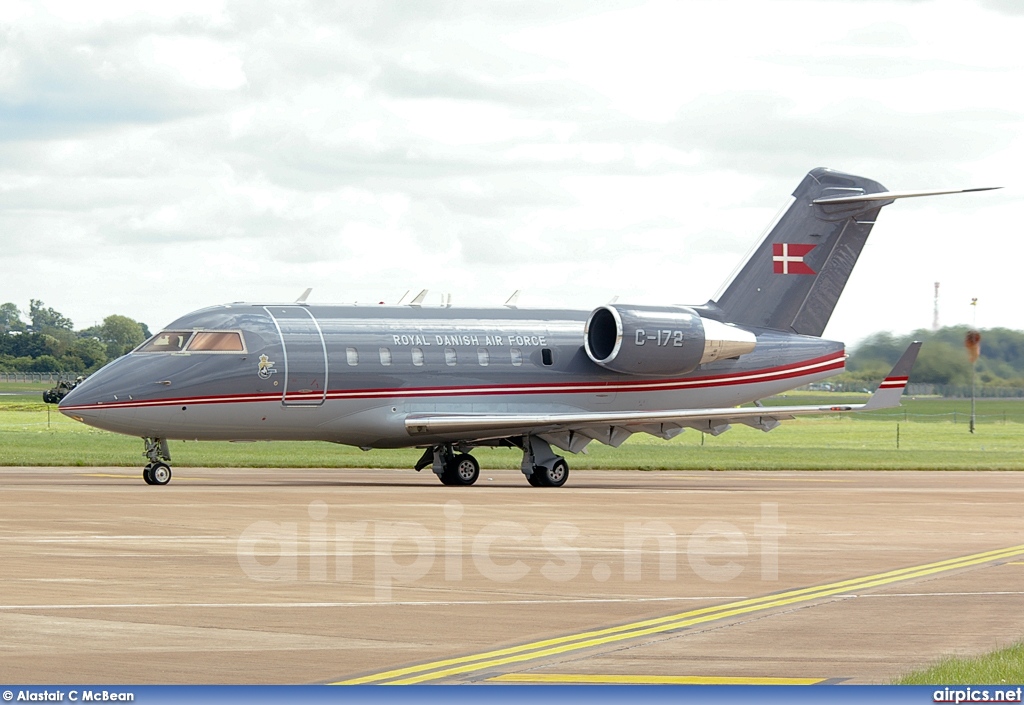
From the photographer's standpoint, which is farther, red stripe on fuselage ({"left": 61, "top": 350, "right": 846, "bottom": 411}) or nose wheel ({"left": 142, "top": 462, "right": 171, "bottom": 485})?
red stripe on fuselage ({"left": 61, "top": 350, "right": 846, "bottom": 411})

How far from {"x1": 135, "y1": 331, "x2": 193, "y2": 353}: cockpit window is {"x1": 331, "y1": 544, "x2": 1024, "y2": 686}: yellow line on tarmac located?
19.1m

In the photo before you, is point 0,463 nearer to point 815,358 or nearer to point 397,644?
point 815,358

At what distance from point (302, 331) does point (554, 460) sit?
698cm

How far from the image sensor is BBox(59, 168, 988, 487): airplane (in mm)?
33812

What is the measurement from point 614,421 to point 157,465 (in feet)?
34.5

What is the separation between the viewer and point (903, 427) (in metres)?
84.6

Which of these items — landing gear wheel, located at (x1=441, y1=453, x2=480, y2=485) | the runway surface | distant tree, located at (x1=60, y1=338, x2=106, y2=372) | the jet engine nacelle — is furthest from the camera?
distant tree, located at (x1=60, y1=338, x2=106, y2=372)

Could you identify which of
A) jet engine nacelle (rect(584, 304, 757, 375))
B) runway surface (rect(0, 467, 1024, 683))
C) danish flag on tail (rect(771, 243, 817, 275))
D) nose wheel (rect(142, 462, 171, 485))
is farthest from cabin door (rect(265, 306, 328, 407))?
danish flag on tail (rect(771, 243, 817, 275))

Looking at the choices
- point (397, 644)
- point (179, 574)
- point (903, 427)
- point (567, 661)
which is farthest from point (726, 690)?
point (903, 427)

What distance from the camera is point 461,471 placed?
3728cm

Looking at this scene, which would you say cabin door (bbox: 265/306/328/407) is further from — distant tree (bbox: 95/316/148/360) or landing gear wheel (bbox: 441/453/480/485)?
distant tree (bbox: 95/316/148/360)

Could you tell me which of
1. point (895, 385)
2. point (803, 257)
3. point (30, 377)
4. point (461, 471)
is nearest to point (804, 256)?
point (803, 257)

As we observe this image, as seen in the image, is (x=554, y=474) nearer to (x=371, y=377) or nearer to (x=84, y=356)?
(x=371, y=377)

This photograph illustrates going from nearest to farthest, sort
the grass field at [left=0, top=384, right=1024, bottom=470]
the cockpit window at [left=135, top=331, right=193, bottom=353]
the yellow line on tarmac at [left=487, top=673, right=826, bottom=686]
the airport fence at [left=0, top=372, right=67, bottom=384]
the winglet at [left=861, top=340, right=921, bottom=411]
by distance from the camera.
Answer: the yellow line on tarmac at [left=487, top=673, right=826, bottom=686] < the cockpit window at [left=135, top=331, right=193, bottom=353] < the winglet at [left=861, top=340, right=921, bottom=411] < the grass field at [left=0, top=384, right=1024, bottom=470] < the airport fence at [left=0, top=372, right=67, bottom=384]
